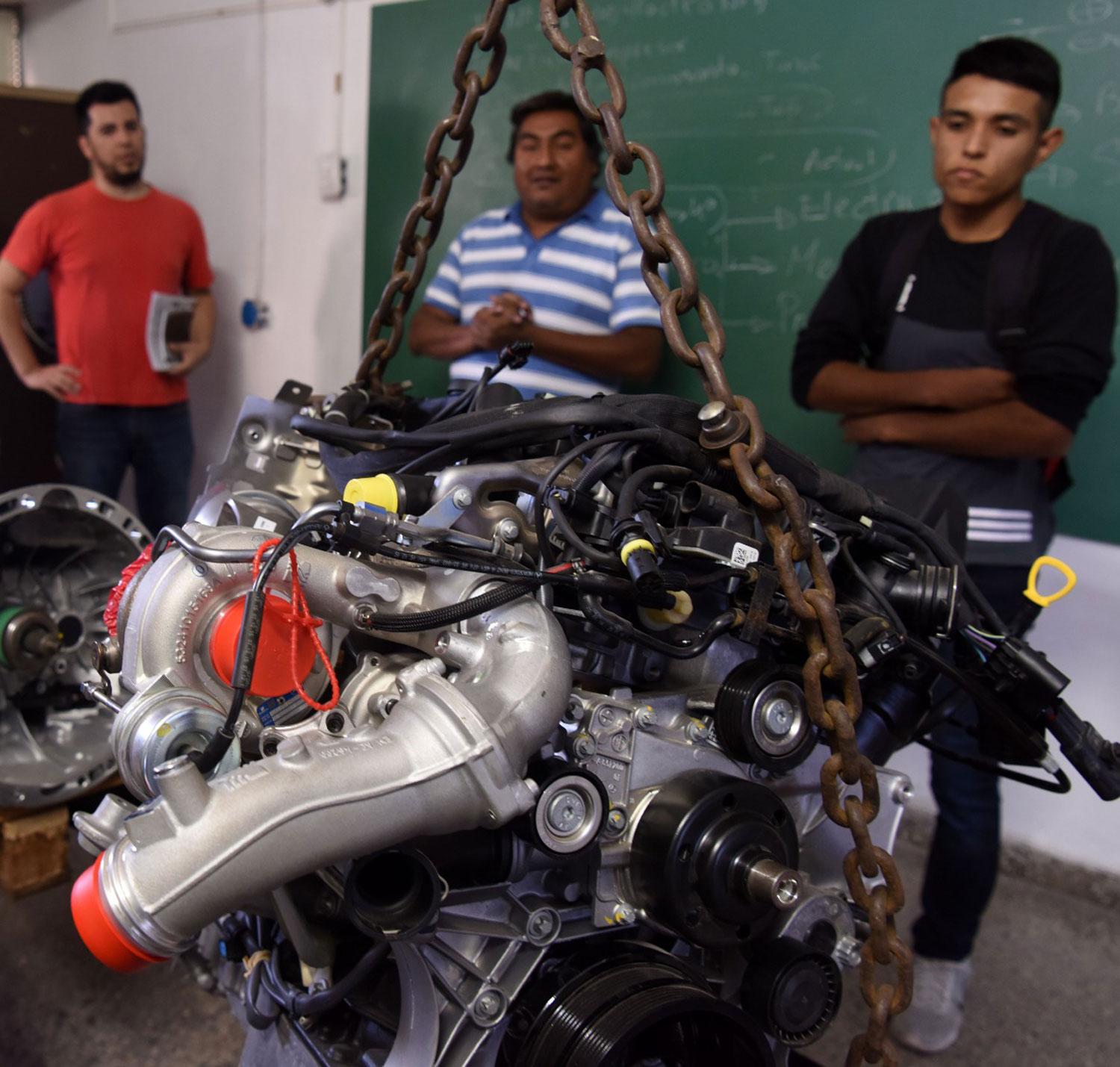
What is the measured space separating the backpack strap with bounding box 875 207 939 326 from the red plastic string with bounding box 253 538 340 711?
1.57 meters

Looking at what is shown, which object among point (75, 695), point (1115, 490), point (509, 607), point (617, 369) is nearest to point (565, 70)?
point (617, 369)

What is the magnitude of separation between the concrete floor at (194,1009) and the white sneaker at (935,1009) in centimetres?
3

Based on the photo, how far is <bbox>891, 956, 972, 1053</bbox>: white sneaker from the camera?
198cm

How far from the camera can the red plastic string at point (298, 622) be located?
90 cm

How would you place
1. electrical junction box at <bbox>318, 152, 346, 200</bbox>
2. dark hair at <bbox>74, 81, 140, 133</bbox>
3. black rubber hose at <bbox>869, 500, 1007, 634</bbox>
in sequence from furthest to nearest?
electrical junction box at <bbox>318, 152, 346, 200</bbox>, dark hair at <bbox>74, 81, 140, 133</bbox>, black rubber hose at <bbox>869, 500, 1007, 634</bbox>

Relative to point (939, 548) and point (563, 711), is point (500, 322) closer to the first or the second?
point (939, 548)

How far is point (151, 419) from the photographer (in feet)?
11.5

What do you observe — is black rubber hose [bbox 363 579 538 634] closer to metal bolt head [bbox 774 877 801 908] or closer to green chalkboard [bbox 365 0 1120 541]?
metal bolt head [bbox 774 877 801 908]

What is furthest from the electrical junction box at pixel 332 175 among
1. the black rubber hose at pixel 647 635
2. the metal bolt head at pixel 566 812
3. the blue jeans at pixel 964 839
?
the metal bolt head at pixel 566 812

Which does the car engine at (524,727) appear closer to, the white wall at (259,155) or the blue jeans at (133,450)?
the blue jeans at (133,450)

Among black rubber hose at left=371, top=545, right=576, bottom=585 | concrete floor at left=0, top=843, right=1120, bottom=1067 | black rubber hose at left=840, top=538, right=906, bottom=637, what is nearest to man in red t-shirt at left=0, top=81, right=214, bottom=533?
concrete floor at left=0, top=843, right=1120, bottom=1067

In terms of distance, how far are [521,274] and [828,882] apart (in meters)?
1.97

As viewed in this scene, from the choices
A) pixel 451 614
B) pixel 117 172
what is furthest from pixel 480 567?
pixel 117 172

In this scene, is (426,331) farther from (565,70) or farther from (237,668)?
(237,668)
